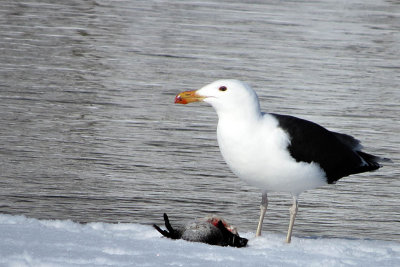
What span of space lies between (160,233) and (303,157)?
1141 millimetres

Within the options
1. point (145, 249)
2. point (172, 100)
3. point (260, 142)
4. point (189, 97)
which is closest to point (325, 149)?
point (260, 142)

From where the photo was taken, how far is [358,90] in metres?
13.9

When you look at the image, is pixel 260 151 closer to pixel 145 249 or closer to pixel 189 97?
pixel 189 97

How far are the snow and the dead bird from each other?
92 millimetres

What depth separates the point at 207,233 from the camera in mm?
6246

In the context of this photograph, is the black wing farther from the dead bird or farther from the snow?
the dead bird

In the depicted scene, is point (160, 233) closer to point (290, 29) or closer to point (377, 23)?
point (290, 29)

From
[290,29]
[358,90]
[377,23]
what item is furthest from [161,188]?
[377,23]

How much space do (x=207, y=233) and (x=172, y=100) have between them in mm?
6413

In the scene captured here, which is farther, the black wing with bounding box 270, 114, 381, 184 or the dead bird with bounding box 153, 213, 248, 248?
the black wing with bounding box 270, 114, 381, 184

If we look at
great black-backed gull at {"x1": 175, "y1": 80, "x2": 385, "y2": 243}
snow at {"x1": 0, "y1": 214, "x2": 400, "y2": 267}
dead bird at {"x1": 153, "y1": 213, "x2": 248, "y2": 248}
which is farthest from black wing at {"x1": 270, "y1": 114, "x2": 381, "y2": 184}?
dead bird at {"x1": 153, "y1": 213, "x2": 248, "y2": 248}

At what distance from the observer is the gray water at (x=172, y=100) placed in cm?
802

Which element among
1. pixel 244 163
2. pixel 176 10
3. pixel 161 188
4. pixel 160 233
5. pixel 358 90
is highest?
pixel 244 163

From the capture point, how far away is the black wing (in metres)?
6.51
